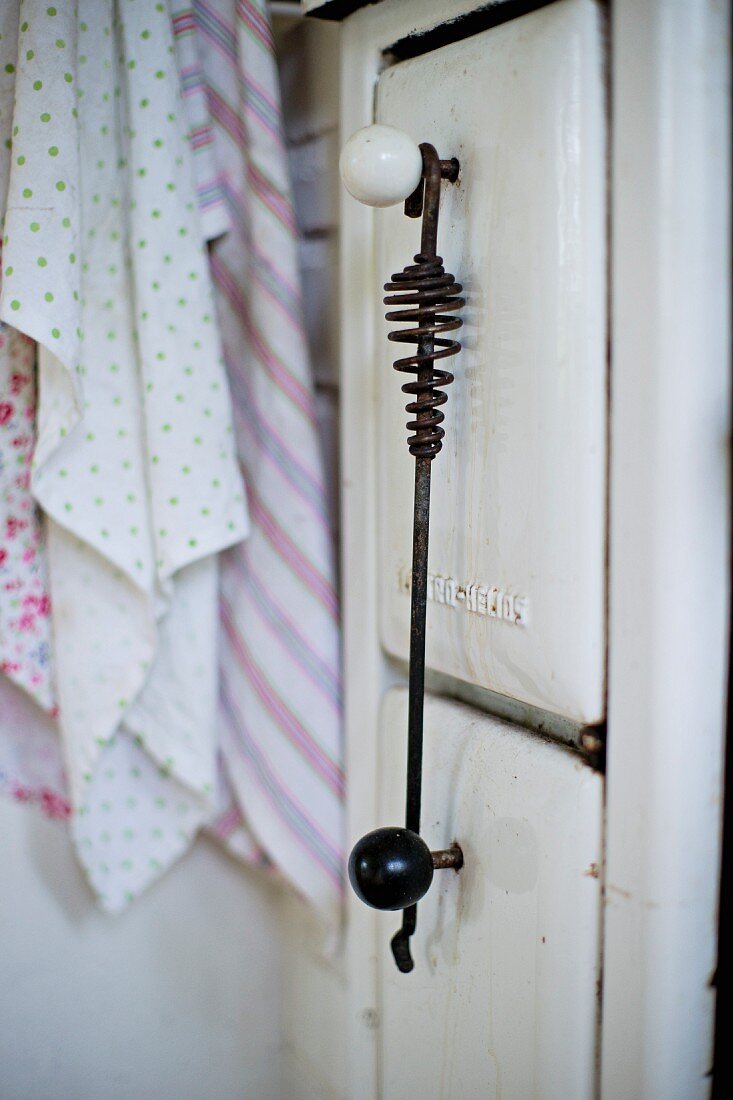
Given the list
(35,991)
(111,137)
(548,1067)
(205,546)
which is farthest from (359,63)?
(35,991)

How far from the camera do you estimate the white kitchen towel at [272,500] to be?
92 centimetres

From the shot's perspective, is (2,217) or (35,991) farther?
(35,991)

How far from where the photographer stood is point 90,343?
90cm

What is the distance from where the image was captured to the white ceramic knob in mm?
655

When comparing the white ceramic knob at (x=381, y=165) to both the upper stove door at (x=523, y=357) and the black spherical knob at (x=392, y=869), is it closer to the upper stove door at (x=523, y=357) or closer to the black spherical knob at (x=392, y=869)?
the upper stove door at (x=523, y=357)

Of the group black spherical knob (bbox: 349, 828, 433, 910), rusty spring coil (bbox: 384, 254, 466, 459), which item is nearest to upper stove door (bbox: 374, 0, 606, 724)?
rusty spring coil (bbox: 384, 254, 466, 459)

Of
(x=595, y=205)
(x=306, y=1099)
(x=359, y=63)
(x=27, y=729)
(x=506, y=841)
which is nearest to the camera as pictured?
(x=595, y=205)

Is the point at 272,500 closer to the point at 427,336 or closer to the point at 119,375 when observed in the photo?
the point at 119,375

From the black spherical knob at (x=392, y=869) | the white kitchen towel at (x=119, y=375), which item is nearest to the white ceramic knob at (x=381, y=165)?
the white kitchen towel at (x=119, y=375)

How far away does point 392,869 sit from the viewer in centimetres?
70

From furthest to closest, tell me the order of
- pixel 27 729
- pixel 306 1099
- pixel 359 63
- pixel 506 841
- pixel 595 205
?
pixel 306 1099 → pixel 27 729 → pixel 359 63 → pixel 506 841 → pixel 595 205

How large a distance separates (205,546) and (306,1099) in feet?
2.23

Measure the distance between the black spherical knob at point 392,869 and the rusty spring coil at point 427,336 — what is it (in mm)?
273

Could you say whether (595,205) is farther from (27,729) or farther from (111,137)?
(27,729)
